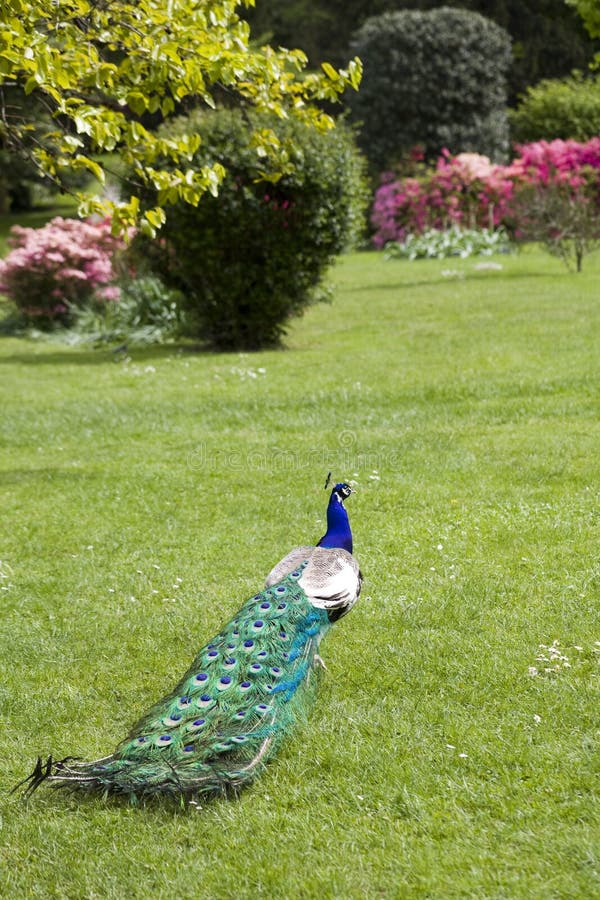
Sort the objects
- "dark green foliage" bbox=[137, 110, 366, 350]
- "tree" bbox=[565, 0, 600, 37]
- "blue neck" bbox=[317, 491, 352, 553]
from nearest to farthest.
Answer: "blue neck" bbox=[317, 491, 352, 553], "tree" bbox=[565, 0, 600, 37], "dark green foliage" bbox=[137, 110, 366, 350]

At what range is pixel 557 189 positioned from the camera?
66.4ft

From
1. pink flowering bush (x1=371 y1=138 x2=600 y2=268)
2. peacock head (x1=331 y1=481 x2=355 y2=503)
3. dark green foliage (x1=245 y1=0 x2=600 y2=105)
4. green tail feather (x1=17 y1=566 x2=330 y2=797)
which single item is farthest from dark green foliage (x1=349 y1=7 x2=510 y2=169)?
green tail feather (x1=17 y1=566 x2=330 y2=797)

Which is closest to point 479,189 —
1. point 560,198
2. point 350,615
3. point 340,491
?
point 560,198

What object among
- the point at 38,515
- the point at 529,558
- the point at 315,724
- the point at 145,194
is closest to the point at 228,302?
the point at 145,194

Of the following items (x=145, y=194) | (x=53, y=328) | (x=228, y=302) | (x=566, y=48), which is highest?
(x=566, y=48)

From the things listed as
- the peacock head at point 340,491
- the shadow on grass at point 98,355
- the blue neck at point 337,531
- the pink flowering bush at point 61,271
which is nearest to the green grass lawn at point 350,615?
the blue neck at point 337,531

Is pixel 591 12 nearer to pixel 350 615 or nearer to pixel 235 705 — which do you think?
pixel 350 615

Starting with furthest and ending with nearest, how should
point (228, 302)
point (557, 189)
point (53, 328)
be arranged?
point (557, 189) → point (53, 328) → point (228, 302)

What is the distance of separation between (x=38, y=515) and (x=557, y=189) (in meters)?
15.2

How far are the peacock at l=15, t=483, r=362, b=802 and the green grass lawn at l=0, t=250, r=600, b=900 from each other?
0.18 m

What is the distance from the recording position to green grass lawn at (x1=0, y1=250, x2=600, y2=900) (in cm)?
365

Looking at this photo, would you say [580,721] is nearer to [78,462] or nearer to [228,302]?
[78,462]

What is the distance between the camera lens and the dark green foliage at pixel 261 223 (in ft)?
42.2

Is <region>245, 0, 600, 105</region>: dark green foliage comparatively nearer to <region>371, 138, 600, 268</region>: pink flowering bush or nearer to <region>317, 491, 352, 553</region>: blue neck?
<region>371, 138, 600, 268</region>: pink flowering bush
